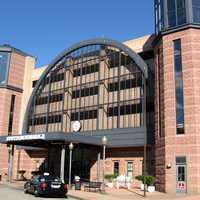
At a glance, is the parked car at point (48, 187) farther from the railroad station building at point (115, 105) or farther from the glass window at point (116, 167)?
the glass window at point (116, 167)

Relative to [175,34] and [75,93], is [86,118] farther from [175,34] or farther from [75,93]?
[175,34]

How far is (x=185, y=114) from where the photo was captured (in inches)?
1232

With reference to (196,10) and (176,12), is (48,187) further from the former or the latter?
(196,10)

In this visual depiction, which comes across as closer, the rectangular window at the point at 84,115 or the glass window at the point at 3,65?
the rectangular window at the point at 84,115

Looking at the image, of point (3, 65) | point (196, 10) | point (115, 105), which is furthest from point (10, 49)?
point (196, 10)

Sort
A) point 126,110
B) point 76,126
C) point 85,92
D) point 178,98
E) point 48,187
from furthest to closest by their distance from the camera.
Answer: point 85,92 < point 76,126 < point 126,110 < point 178,98 < point 48,187

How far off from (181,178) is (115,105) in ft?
50.0

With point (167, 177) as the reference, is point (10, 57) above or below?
above

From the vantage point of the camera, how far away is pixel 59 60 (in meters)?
53.6

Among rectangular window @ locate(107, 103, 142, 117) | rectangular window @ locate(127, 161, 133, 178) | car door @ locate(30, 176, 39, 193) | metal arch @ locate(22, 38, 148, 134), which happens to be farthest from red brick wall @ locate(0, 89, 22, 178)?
car door @ locate(30, 176, 39, 193)

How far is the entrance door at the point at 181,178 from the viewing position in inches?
1190

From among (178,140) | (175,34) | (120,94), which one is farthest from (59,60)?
(178,140)

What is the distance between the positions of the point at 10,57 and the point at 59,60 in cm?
1016

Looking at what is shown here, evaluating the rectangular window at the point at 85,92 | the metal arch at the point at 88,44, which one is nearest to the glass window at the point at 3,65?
the metal arch at the point at 88,44
